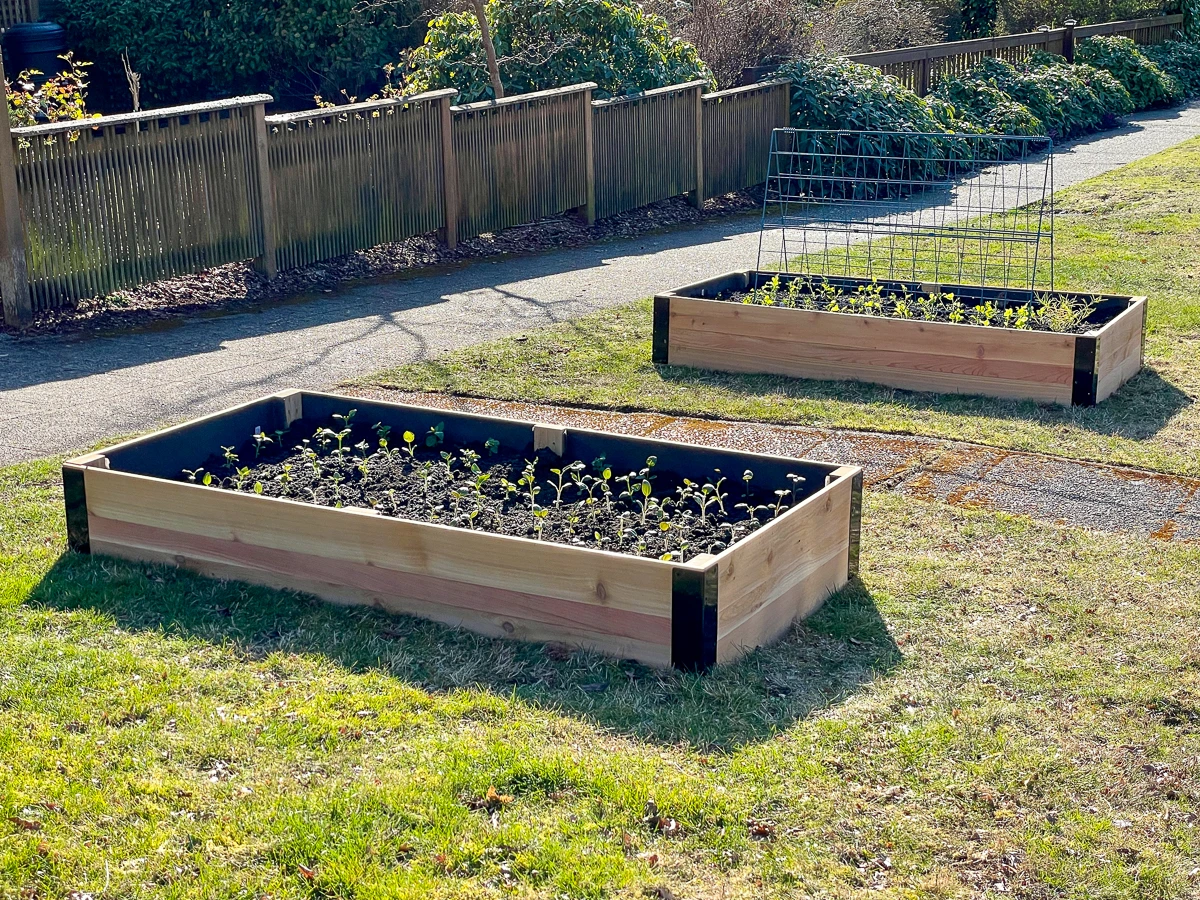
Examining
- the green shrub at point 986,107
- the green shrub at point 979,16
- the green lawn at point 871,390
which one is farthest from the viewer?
the green shrub at point 979,16

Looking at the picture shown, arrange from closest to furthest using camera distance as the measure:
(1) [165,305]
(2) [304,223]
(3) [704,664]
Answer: (3) [704,664] < (1) [165,305] < (2) [304,223]

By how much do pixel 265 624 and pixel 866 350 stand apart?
4.31 m

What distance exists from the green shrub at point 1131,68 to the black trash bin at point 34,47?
1561cm

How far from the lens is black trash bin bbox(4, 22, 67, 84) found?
1697 cm

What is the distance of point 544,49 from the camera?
1431cm

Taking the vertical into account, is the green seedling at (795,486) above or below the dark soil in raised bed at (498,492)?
above

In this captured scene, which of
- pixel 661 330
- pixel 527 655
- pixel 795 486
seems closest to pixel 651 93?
pixel 661 330

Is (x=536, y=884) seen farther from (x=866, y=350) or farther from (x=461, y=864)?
(x=866, y=350)

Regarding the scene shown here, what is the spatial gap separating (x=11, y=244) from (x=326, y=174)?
2792 millimetres

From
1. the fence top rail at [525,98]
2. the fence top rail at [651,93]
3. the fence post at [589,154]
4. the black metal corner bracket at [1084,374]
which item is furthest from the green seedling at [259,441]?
the fence top rail at [651,93]

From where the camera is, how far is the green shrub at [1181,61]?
25844mm

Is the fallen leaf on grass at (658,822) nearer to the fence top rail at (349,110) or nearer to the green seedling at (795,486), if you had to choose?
the green seedling at (795,486)

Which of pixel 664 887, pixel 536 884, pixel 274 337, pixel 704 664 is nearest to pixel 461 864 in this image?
pixel 536 884

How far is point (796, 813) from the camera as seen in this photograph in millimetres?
3832
